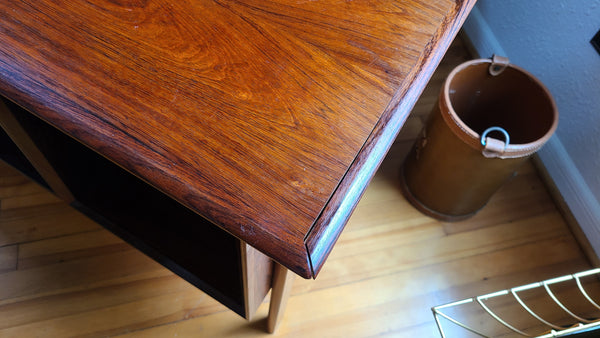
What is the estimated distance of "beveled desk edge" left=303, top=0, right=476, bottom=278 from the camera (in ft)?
1.96

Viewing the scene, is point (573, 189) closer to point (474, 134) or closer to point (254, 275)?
point (474, 134)

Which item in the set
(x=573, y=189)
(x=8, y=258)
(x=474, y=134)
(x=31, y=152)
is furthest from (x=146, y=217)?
(x=573, y=189)

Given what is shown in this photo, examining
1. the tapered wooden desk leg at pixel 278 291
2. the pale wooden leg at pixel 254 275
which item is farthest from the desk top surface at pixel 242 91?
the tapered wooden desk leg at pixel 278 291

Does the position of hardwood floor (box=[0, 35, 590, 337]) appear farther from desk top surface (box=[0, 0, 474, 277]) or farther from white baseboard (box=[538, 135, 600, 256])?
desk top surface (box=[0, 0, 474, 277])

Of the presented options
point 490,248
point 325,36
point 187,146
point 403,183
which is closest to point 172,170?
point 187,146

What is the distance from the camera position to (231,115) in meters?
0.65

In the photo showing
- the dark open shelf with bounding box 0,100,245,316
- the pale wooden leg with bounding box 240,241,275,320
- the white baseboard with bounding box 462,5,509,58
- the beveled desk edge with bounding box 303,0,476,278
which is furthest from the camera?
the white baseboard with bounding box 462,5,509,58

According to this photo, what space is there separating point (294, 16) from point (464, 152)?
0.55m

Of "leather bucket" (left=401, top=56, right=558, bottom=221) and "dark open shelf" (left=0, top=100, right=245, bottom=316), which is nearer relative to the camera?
"dark open shelf" (left=0, top=100, right=245, bottom=316)

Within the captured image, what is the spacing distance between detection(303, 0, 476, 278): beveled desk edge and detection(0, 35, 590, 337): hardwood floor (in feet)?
2.02

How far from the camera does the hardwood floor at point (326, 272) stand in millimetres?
1141

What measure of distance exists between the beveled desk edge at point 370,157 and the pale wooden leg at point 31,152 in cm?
58

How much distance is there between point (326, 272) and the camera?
48.6 inches

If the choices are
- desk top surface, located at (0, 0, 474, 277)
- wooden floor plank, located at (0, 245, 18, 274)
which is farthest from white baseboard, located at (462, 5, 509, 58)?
wooden floor plank, located at (0, 245, 18, 274)
